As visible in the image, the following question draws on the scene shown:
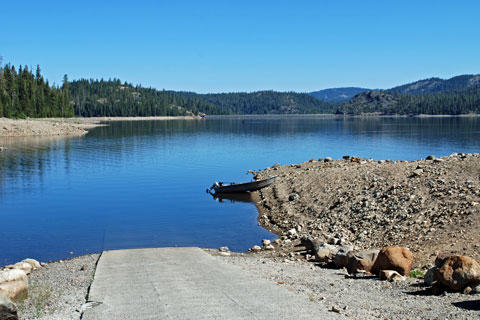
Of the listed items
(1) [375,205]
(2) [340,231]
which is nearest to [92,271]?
(2) [340,231]

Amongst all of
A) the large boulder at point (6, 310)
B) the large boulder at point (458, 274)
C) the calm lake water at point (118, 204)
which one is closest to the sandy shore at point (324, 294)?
the large boulder at point (458, 274)

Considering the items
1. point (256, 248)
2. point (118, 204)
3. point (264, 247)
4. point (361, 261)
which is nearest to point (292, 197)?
point (264, 247)

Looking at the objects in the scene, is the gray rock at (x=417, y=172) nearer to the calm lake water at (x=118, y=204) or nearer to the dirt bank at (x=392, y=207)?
the dirt bank at (x=392, y=207)

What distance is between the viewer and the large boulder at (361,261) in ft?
55.6

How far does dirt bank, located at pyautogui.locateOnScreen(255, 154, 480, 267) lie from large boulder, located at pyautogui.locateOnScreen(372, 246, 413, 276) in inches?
86.1

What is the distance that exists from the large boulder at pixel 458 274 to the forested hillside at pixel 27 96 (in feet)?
451

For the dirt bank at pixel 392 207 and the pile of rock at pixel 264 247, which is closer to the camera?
the dirt bank at pixel 392 207

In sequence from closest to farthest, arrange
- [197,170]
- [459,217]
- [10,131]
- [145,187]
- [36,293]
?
1. [36,293]
2. [459,217]
3. [145,187]
4. [197,170]
5. [10,131]

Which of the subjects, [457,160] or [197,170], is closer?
[457,160]

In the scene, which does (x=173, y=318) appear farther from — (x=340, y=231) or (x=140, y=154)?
(x=140, y=154)

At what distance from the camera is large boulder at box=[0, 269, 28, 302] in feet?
44.3

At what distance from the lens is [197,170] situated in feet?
190

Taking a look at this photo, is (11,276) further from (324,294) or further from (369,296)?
(369,296)

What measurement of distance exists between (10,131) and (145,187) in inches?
3220
